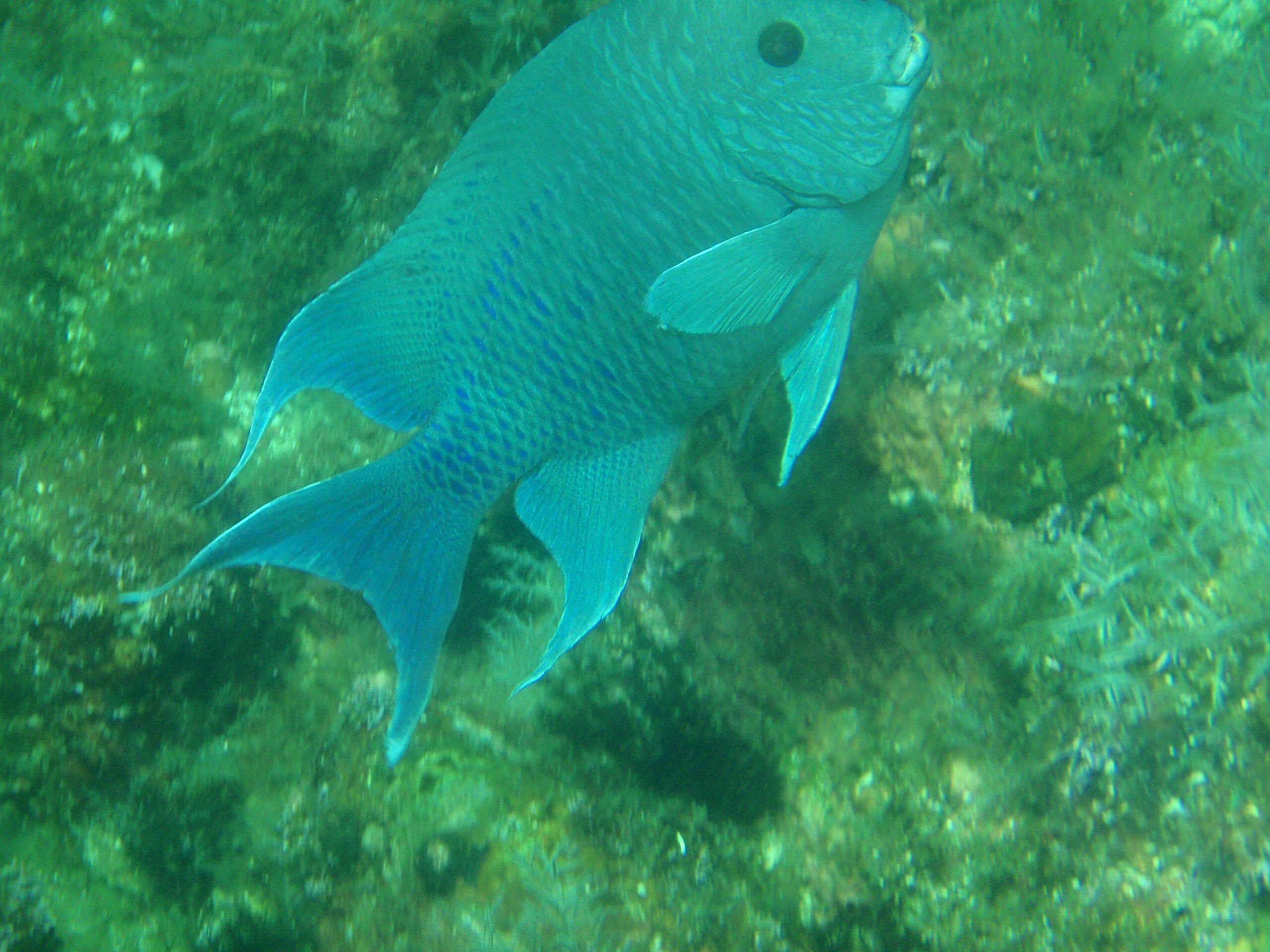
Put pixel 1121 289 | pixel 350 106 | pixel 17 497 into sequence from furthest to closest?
pixel 1121 289, pixel 350 106, pixel 17 497

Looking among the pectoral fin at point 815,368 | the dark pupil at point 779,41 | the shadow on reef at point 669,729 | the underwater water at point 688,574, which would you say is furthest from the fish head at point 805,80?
the shadow on reef at point 669,729

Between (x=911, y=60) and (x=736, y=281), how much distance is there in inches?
27.7

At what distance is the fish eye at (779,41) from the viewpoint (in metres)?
1.71

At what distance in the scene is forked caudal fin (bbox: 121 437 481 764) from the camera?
1.59 metres

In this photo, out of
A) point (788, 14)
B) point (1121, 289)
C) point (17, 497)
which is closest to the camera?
point (788, 14)

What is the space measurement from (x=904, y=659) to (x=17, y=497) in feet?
9.79

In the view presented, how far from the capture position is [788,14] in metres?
1.71

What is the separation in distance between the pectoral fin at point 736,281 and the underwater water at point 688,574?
89cm

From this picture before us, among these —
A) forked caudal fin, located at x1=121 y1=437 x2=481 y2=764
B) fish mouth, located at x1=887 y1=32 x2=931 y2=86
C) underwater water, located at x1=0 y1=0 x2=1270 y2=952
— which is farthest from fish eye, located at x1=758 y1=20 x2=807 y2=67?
forked caudal fin, located at x1=121 y1=437 x2=481 y2=764

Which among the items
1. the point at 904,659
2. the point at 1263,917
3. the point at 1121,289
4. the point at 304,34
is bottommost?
the point at 1263,917

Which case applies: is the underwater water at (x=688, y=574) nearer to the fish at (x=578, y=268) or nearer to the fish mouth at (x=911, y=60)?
the fish at (x=578, y=268)

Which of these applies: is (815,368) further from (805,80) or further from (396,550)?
(396,550)

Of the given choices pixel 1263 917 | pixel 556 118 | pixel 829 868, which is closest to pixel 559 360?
pixel 556 118

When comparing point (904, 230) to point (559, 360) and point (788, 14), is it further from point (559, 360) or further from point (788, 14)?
point (559, 360)
